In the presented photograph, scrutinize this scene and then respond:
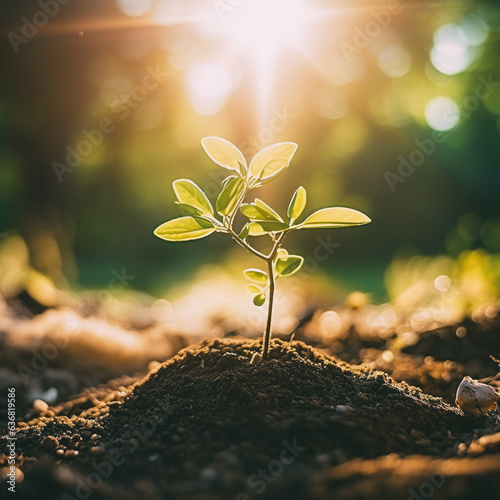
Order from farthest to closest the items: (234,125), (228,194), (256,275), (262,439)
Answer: (234,125), (256,275), (228,194), (262,439)

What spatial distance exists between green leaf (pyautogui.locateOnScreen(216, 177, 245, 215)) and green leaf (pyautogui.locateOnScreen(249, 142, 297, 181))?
0.26ft

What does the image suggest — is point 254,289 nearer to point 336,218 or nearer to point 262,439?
point 336,218

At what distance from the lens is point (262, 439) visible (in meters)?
1.04

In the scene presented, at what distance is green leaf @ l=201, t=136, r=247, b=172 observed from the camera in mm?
1251

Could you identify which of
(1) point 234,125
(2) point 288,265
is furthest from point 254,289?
(1) point 234,125

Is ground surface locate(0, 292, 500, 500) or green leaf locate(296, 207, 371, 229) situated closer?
ground surface locate(0, 292, 500, 500)

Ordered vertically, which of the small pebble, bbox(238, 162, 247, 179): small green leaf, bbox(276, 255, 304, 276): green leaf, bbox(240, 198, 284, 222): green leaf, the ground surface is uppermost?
bbox(238, 162, 247, 179): small green leaf

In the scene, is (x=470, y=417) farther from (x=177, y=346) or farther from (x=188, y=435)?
(x=177, y=346)

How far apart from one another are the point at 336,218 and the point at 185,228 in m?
0.42

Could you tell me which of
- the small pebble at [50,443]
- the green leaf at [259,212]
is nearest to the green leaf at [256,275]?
the green leaf at [259,212]

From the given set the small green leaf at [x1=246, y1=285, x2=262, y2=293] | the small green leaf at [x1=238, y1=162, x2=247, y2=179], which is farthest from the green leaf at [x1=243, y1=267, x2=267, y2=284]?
the small green leaf at [x1=238, y1=162, x2=247, y2=179]

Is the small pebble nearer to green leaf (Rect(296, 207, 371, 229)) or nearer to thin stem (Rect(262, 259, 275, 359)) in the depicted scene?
thin stem (Rect(262, 259, 275, 359))

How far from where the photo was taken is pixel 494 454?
95 cm

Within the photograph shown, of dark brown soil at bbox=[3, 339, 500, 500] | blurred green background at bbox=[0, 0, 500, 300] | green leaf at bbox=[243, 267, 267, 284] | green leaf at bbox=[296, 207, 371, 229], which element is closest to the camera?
dark brown soil at bbox=[3, 339, 500, 500]
